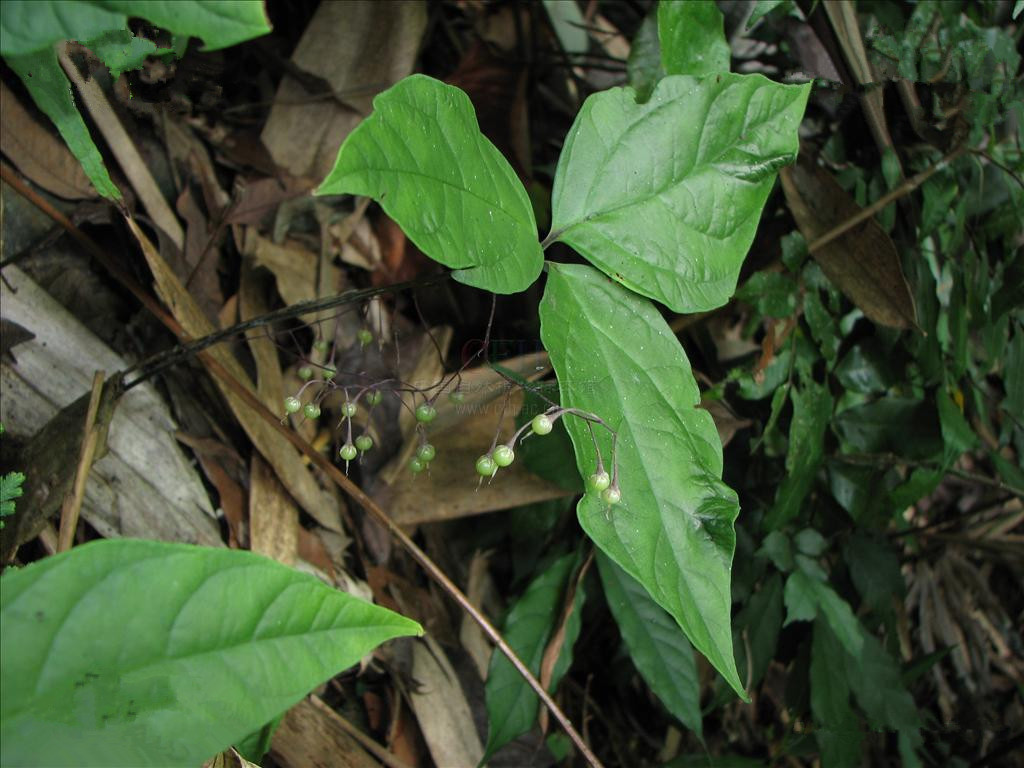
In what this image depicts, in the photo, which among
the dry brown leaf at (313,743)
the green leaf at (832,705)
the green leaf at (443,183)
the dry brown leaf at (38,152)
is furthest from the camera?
the green leaf at (832,705)

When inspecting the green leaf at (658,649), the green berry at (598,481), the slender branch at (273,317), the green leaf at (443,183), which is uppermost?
the green leaf at (443,183)

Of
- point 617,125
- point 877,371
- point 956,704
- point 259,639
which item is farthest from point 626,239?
point 956,704

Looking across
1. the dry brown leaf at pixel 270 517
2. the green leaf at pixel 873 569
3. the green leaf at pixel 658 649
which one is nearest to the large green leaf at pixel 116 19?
the dry brown leaf at pixel 270 517

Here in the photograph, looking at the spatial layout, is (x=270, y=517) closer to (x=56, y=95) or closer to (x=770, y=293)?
(x=56, y=95)

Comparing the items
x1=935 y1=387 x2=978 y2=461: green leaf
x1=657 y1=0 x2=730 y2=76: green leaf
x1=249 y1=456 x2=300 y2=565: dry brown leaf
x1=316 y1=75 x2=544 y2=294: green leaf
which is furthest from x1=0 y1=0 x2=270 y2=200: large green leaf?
x1=935 y1=387 x2=978 y2=461: green leaf

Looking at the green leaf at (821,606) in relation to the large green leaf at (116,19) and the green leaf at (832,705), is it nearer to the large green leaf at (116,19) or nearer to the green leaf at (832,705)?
the green leaf at (832,705)

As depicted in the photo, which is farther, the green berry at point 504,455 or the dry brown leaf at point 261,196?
the dry brown leaf at point 261,196

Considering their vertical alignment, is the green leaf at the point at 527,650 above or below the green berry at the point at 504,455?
below
